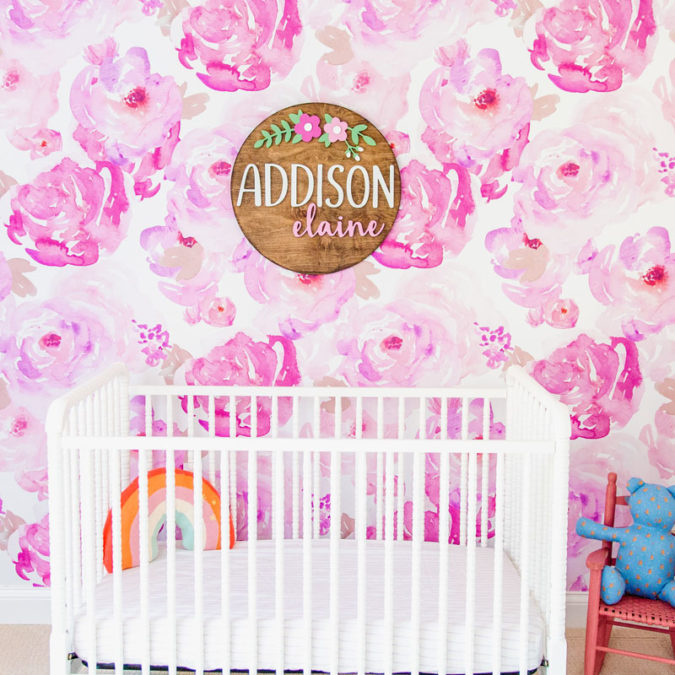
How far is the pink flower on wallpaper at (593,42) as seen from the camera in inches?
94.0

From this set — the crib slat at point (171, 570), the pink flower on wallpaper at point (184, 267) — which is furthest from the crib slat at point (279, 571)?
the pink flower on wallpaper at point (184, 267)

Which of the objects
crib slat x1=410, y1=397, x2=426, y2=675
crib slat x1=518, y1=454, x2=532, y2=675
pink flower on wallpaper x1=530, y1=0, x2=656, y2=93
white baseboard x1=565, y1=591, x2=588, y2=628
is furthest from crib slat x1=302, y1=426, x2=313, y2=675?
pink flower on wallpaper x1=530, y1=0, x2=656, y2=93

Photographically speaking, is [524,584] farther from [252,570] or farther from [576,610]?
[576,610]

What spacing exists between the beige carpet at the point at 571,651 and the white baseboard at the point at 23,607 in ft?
0.11

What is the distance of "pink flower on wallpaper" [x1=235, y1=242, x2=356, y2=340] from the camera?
248 centimetres

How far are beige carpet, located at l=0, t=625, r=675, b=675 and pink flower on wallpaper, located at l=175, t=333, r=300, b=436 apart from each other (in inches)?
32.6

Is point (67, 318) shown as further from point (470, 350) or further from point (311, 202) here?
point (470, 350)

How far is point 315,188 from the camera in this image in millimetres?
2453

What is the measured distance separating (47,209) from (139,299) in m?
0.39

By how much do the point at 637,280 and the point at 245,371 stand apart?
125 cm

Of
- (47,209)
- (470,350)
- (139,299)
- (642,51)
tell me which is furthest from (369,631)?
(642,51)

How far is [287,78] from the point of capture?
243cm

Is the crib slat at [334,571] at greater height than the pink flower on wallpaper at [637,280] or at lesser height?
lesser

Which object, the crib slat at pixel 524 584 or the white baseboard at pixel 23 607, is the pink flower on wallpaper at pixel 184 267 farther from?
the crib slat at pixel 524 584
